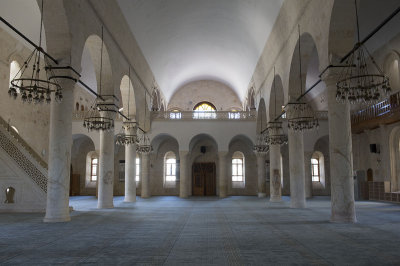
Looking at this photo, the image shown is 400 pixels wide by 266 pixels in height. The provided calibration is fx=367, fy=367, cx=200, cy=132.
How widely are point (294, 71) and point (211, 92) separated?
64.5 feet

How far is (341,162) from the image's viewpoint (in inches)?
416

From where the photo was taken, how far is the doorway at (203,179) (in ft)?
96.5

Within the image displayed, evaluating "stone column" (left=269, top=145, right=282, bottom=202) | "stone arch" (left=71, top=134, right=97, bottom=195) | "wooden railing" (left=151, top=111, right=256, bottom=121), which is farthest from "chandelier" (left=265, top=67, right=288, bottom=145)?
"stone arch" (left=71, top=134, right=97, bottom=195)

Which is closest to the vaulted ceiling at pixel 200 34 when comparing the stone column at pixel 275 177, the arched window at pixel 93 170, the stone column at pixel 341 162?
the stone column at pixel 275 177

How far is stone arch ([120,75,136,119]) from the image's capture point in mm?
19078

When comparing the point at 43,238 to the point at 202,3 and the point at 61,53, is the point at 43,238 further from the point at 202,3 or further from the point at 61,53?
the point at 202,3

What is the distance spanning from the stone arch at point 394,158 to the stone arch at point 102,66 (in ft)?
49.3

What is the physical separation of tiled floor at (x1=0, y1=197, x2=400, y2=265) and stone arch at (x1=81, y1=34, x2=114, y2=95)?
6256 mm

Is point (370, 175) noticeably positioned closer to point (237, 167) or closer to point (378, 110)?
point (378, 110)

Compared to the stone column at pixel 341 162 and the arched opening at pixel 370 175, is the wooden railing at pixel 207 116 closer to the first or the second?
the arched opening at pixel 370 175

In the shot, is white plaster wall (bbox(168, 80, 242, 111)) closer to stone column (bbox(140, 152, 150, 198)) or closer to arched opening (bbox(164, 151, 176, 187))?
arched opening (bbox(164, 151, 176, 187))

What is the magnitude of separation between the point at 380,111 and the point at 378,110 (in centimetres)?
26

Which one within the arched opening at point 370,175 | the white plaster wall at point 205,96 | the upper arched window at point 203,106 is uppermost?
the white plaster wall at point 205,96

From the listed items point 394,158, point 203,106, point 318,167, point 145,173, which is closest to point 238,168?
point 318,167
